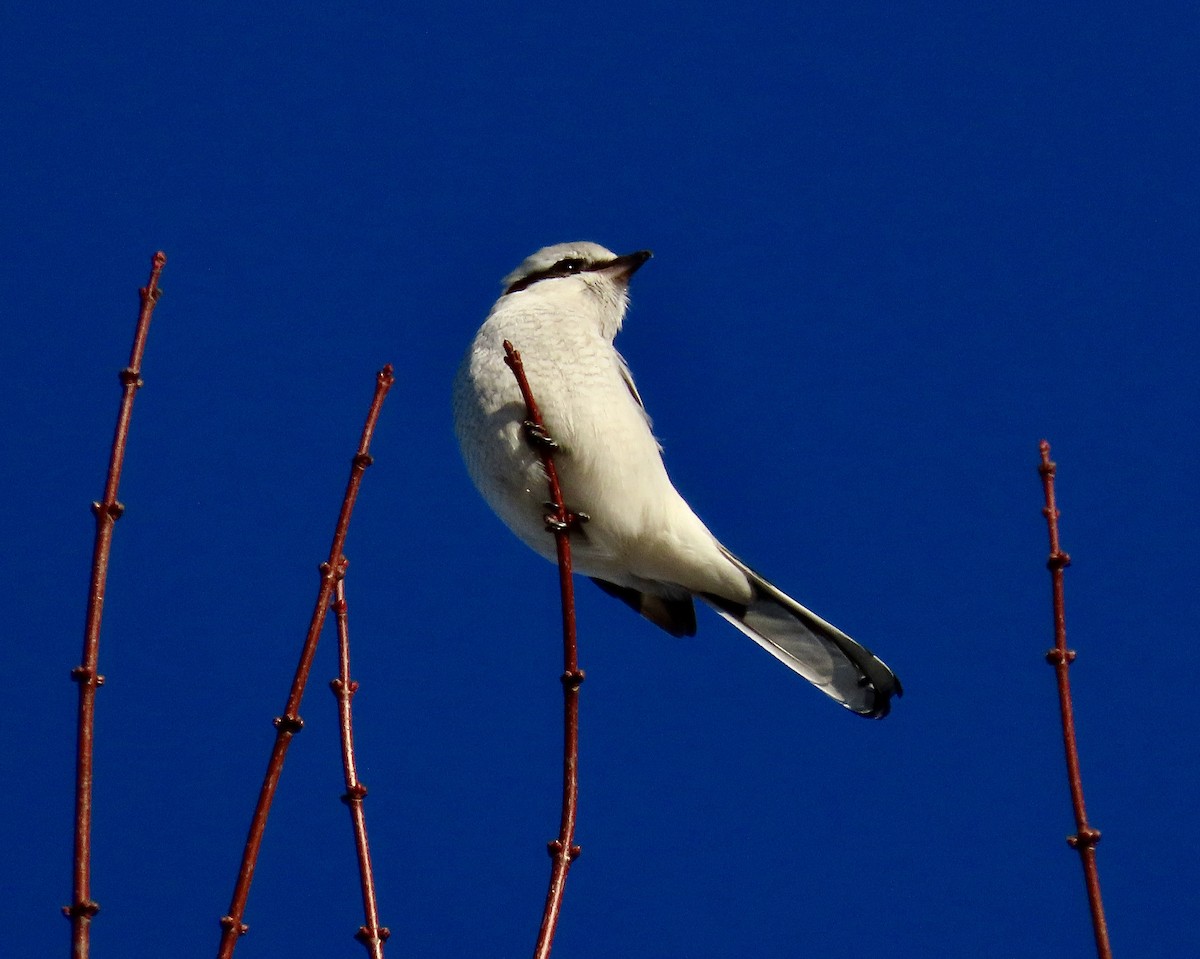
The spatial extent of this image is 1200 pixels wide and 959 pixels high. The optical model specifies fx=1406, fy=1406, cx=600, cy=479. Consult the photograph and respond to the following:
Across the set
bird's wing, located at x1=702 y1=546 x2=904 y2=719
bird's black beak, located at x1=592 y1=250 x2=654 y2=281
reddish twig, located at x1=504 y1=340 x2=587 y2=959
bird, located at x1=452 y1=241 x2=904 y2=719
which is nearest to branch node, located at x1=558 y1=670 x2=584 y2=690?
reddish twig, located at x1=504 y1=340 x2=587 y2=959

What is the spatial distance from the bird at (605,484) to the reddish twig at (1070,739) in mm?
1595

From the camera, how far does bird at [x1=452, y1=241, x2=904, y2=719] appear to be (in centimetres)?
359

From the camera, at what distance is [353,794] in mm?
2119

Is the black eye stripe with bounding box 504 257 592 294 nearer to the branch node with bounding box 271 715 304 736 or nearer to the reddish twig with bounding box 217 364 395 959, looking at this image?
the reddish twig with bounding box 217 364 395 959

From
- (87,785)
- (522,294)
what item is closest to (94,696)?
(87,785)

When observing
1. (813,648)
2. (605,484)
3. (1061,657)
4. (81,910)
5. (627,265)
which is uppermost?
(627,265)

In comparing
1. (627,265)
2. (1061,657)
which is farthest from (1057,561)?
(627,265)

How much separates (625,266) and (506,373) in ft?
2.95

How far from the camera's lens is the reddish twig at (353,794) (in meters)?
1.95

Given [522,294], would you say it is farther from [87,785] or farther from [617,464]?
[87,785]

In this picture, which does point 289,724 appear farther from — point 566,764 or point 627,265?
point 627,265

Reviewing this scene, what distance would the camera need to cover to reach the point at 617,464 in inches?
143

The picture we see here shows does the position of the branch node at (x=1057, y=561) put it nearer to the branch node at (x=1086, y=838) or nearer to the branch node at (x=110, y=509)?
the branch node at (x=1086, y=838)

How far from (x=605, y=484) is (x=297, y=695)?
1933mm
